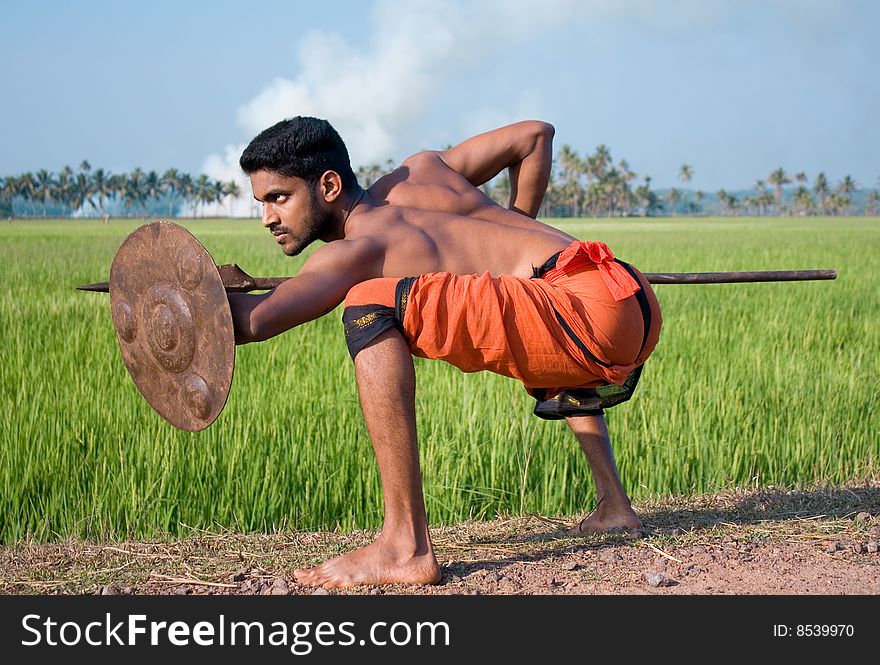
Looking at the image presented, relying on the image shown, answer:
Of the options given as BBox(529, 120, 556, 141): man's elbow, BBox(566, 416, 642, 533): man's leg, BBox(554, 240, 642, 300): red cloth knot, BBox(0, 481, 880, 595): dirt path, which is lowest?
BBox(0, 481, 880, 595): dirt path

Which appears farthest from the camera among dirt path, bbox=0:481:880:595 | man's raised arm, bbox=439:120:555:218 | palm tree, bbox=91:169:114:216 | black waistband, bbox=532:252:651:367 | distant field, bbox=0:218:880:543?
palm tree, bbox=91:169:114:216

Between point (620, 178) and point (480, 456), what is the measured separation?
342 ft

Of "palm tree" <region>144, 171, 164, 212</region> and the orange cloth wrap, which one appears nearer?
the orange cloth wrap

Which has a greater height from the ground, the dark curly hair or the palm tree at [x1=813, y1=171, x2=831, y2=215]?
the palm tree at [x1=813, y1=171, x2=831, y2=215]

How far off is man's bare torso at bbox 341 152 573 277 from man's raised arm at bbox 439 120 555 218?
0.09m

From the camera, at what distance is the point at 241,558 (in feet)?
9.32

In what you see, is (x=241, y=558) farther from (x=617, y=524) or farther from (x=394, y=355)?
(x=617, y=524)

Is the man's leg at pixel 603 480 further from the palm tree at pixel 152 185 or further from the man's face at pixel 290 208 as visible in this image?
the palm tree at pixel 152 185

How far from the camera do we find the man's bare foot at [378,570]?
97.7 inches

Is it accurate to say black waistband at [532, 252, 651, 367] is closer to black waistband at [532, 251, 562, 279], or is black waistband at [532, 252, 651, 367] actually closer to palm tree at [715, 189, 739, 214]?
black waistband at [532, 251, 562, 279]

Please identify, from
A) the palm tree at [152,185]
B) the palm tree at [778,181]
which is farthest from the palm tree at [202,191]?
the palm tree at [778,181]

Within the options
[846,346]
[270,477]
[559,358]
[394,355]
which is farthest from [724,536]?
[846,346]

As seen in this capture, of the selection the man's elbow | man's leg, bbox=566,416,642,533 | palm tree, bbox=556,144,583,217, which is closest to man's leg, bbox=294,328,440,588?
man's leg, bbox=566,416,642,533

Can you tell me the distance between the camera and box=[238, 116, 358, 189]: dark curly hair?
8.34 ft
